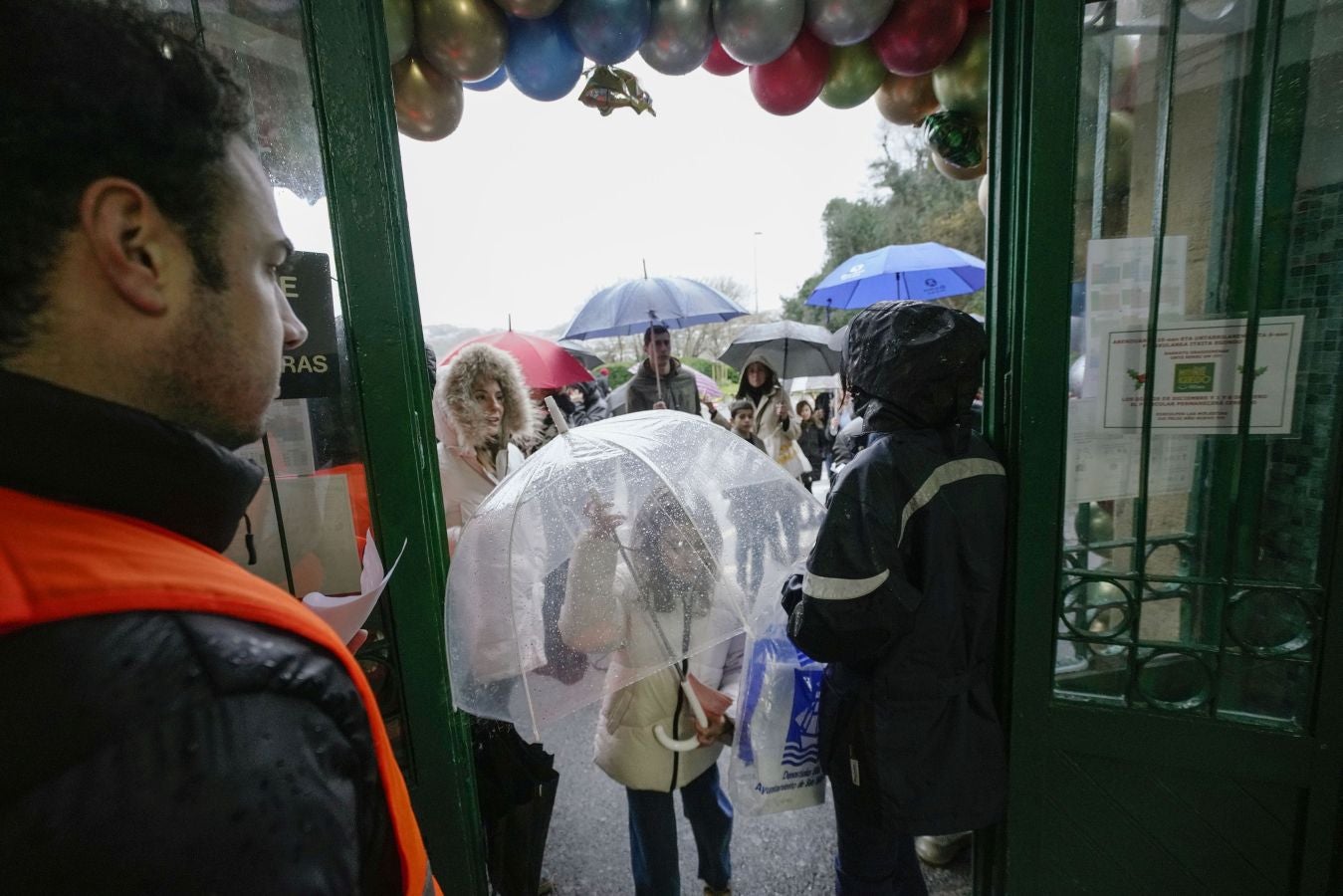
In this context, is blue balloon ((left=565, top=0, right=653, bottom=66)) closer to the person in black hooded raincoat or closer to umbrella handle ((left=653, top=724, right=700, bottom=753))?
the person in black hooded raincoat

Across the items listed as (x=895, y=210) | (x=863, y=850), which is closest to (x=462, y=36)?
(x=863, y=850)

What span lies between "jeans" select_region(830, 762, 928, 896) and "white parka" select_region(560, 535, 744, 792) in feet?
1.36

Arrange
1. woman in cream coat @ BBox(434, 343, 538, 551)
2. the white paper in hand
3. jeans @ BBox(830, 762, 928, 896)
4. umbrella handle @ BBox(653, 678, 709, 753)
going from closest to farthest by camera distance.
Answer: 1. the white paper in hand
2. jeans @ BBox(830, 762, 928, 896)
3. umbrella handle @ BBox(653, 678, 709, 753)
4. woman in cream coat @ BBox(434, 343, 538, 551)

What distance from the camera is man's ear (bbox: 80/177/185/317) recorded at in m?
0.58

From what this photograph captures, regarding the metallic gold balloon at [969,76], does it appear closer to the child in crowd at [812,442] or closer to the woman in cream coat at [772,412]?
the woman in cream coat at [772,412]

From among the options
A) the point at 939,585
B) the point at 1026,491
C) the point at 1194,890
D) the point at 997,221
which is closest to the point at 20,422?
the point at 939,585

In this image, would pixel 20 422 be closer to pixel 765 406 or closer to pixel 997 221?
pixel 997 221

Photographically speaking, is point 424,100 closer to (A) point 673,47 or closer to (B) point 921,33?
(A) point 673,47

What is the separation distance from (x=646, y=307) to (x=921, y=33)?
3.99 metres

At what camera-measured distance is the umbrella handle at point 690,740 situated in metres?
1.94

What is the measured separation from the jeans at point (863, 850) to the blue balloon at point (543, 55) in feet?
8.91


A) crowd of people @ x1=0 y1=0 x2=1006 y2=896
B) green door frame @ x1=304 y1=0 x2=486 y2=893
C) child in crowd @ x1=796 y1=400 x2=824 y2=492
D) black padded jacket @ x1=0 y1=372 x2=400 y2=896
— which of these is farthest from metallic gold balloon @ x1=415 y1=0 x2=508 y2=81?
child in crowd @ x1=796 y1=400 x2=824 y2=492

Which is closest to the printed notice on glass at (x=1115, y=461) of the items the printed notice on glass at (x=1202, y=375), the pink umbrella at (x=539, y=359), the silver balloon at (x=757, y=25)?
the printed notice on glass at (x=1202, y=375)

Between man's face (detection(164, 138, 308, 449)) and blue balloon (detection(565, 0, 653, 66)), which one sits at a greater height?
blue balloon (detection(565, 0, 653, 66))
